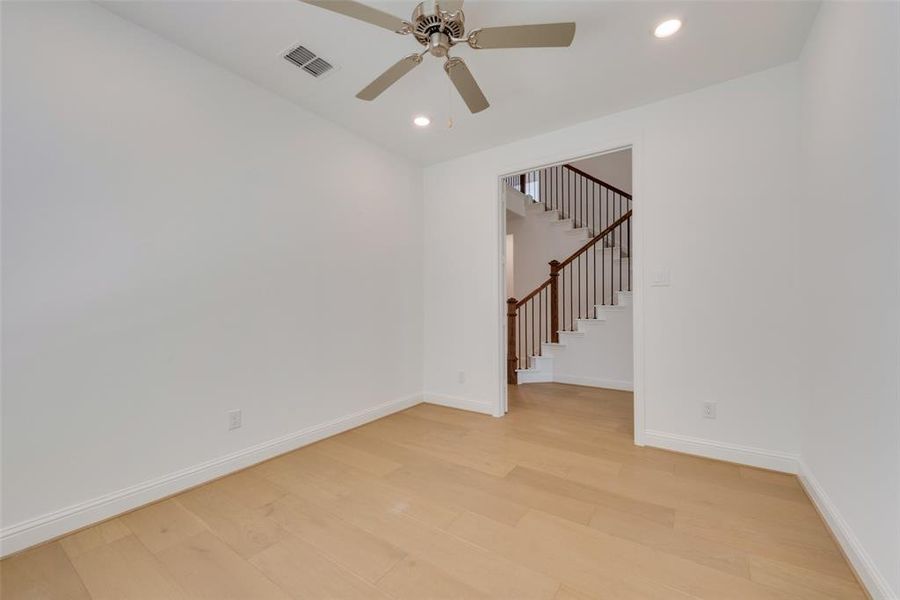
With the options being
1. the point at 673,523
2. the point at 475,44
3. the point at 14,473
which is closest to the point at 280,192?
the point at 475,44

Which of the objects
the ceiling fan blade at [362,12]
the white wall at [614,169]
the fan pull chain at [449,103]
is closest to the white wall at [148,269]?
the fan pull chain at [449,103]

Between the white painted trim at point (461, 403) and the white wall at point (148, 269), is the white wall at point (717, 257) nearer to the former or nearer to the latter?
the white painted trim at point (461, 403)

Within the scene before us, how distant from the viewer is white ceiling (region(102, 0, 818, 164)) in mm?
1777

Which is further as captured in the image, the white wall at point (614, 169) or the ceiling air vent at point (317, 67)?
the white wall at point (614, 169)

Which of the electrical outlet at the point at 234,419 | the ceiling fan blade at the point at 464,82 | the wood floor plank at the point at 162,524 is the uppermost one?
the ceiling fan blade at the point at 464,82

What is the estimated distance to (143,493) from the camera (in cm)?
189

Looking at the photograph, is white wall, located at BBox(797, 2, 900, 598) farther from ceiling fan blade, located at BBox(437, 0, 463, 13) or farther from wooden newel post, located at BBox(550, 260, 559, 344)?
wooden newel post, located at BBox(550, 260, 559, 344)

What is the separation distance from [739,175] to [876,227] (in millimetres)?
1202

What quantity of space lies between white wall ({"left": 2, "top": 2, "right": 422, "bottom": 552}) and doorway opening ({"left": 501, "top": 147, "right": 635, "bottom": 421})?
6.26 feet

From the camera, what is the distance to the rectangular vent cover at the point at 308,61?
2066 millimetres

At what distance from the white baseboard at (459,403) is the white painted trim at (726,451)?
53.3 inches

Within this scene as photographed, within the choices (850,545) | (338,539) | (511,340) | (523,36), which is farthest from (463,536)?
(511,340)

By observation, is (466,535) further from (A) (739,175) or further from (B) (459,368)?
(A) (739,175)

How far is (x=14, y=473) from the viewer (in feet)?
5.08
